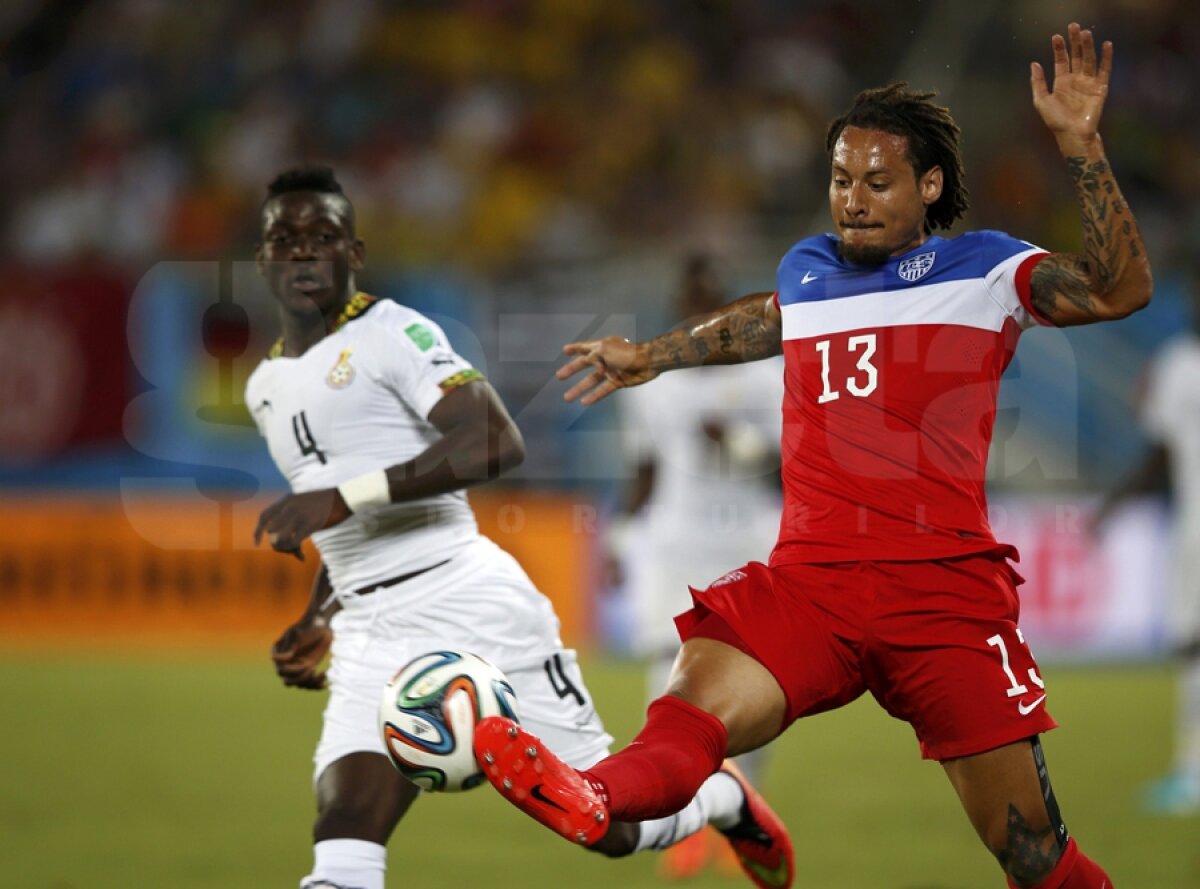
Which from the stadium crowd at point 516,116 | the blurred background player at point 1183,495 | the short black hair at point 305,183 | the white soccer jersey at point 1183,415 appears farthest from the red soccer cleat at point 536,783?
the stadium crowd at point 516,116

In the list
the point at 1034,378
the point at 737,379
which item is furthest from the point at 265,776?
the point at 1034,378

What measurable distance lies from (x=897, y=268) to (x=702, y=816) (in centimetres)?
208

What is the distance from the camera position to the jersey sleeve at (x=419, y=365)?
5109 millimetres

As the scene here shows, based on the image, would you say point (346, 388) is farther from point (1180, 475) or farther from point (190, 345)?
point (190, 345)

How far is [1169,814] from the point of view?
8258 millimetres

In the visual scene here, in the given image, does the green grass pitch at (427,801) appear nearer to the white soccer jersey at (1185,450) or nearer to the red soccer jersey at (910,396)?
the white soccer jersey at (1185,450)

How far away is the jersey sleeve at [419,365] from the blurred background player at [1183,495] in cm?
503

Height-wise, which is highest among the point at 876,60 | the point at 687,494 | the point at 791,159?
the point at 876,60

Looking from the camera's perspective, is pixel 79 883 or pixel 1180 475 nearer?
pixel 79 883

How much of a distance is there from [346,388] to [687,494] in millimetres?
3235

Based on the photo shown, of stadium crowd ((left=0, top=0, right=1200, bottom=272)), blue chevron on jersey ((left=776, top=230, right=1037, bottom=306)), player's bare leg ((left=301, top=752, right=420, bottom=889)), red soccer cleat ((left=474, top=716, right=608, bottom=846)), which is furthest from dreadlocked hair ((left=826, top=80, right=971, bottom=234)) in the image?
stadium crowd ((left=0, top=0, right=1200, bottom=272))

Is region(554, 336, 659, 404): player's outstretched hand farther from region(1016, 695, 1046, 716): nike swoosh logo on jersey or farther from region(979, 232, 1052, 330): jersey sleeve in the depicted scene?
region(1016, 695, 1046, 716): nike swoosh logo on jersey

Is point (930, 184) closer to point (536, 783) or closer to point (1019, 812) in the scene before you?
point (1019, 812)

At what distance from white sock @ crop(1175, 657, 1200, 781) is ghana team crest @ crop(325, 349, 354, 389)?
5454 millimetres
